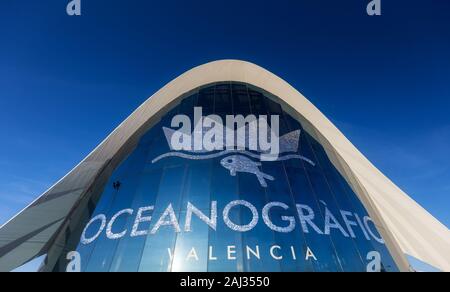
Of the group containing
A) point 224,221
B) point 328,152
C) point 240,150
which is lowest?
point 224,221

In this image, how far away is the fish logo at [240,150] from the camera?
1297 cm

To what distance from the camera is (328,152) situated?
16422 millimetres

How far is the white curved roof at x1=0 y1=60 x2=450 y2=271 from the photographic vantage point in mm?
13500

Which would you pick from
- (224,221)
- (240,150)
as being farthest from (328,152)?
(224,221)

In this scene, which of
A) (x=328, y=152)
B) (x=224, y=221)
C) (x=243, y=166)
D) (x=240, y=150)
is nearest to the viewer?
(x=224, y=221)

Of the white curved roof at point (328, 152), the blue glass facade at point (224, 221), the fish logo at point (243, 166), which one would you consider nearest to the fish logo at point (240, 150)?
the fish logo at point (243, 166)

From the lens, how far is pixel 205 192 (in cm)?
1191

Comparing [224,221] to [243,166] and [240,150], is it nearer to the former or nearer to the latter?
[243,166]

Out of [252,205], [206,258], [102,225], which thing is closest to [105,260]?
[102,225]

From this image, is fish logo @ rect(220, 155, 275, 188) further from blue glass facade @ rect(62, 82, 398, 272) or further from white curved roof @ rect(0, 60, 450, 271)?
white curved roof @ rect(0, 60, 450, 271)

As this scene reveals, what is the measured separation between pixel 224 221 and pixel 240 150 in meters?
3.87

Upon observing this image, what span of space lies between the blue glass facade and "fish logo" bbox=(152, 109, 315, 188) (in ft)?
0.89

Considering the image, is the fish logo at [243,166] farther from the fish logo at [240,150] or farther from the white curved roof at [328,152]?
the white curved roof at [328,152]
